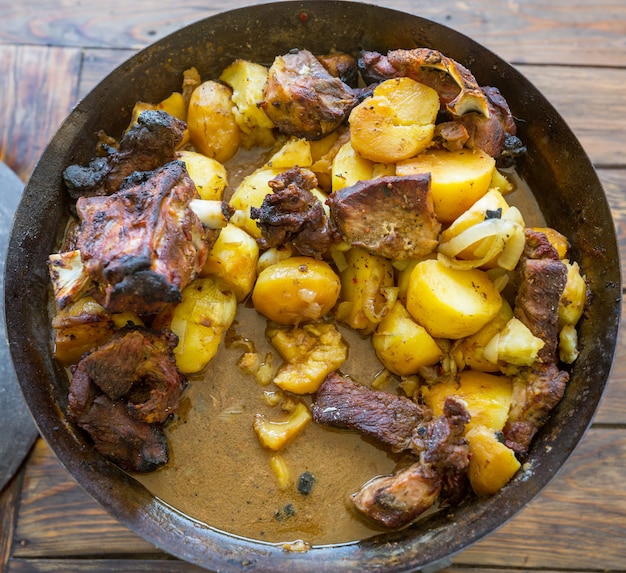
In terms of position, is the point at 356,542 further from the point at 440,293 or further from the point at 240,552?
the point at 440,293

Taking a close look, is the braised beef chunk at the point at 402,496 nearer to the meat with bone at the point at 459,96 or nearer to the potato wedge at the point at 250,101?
the meat with bone at the point at 459,96

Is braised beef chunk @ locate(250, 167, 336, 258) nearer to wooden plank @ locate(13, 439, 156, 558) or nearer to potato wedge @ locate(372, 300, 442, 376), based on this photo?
potato wedge @ locate(372, 300, 442, 376)

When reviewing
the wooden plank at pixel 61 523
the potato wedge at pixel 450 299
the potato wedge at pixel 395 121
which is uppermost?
the potato wedge at pixel 395 121

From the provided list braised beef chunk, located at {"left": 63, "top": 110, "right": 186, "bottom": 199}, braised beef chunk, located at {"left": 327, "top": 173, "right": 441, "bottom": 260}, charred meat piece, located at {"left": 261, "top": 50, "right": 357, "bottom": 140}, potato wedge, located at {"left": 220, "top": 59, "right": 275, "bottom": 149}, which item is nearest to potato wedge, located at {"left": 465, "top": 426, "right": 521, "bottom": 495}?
braised beef chunk, located at {"left": 327, "top": 173, "right": 441, "bottom": 260}

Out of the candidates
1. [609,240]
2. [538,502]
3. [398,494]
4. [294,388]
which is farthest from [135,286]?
[538,502]

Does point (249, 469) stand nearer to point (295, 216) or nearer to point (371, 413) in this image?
point (371, 413)

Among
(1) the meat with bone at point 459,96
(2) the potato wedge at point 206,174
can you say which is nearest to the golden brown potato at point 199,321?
(2) the potato wedge at point 206,174
